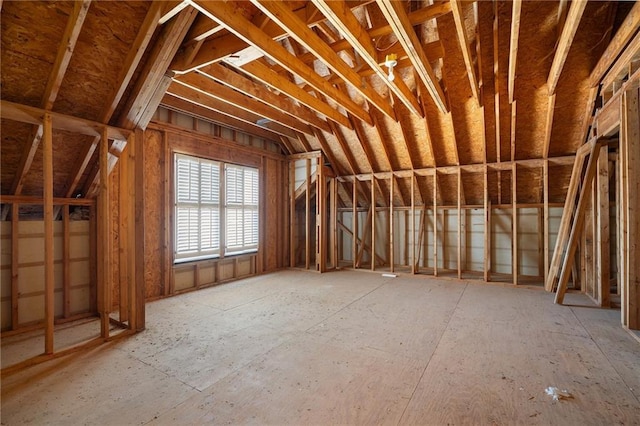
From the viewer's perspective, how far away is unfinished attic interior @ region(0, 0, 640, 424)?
6.79ft

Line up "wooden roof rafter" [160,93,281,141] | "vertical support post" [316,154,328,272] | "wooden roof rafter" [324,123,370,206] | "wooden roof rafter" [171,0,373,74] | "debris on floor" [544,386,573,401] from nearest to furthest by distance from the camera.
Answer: "debris on floor" [544,386,573,401] < "wooden roof rafter" [171,0,373,74] < "wooden roof rafter" [160,93,281,141] < "wooden roof rafter" [324,123,370,206] < "vertical support post" [316,154,328,272]

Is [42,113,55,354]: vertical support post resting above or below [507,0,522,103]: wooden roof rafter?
below

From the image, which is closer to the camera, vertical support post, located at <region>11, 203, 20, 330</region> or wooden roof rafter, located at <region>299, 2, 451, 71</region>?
wooden roof rafter, located at <region>299, 2, 451, 71</region>

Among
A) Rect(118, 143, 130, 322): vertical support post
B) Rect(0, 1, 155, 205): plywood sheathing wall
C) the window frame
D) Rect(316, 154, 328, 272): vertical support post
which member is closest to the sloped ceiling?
Rect(0, 1, 155, 205): plywood sheathing wall

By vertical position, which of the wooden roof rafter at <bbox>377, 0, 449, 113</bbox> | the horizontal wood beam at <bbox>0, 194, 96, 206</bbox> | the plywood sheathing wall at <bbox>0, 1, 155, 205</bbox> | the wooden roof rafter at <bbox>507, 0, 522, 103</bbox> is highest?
the wooden roof rafter at <bbox>507, 0, 522, 103</bbox>

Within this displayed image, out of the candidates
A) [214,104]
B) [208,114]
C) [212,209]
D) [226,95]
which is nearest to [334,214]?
[212,209]

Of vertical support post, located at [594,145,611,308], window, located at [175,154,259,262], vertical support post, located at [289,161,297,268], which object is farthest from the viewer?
vertical support post, located at [289,161,297,268]

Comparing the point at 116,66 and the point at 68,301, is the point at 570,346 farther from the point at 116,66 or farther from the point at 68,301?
the point at 68,301

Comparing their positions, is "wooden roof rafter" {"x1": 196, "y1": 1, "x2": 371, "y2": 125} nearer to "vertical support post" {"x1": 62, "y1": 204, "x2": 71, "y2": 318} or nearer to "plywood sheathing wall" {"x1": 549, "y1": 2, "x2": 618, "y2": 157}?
"vertical support post" {"x1": 62, "y1": 204, "x2": 71, "y2": 318}

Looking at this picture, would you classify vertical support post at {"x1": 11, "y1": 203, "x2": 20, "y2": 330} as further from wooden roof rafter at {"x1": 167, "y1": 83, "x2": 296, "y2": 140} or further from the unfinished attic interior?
wooden roof rafter at {"x1": 167, "y1": 83, "x2": 296, "y2": 140}

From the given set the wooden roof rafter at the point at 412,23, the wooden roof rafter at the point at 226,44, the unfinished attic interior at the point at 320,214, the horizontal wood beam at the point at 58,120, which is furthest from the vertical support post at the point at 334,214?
the horizontal wood beam at the point at 58,120

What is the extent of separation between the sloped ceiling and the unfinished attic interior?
0.09ft

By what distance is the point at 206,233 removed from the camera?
527 cm

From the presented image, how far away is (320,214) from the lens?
6.45 meters
